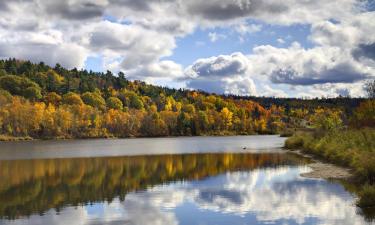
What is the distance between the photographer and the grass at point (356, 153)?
2430 centimetres

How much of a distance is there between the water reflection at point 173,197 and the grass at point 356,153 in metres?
1.28

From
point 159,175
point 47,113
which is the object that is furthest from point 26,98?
point 159,175

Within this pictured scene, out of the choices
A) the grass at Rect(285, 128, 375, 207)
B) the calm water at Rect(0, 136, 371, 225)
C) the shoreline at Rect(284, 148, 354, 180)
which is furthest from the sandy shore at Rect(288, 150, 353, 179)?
the calm water at Rect(0, 136, 371, 225)

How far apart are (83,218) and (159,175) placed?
1849 cm

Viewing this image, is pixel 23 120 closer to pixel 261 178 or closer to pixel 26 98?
pixel 26 98

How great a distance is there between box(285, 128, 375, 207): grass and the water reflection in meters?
1.28

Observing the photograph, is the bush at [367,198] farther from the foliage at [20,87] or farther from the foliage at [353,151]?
the foliage at [20,87]

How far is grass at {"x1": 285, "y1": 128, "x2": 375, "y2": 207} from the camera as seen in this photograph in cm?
2430

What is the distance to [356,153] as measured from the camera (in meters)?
39.5

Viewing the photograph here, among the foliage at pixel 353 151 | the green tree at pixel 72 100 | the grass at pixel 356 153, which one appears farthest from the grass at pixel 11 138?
the foliage at pixel 353 151

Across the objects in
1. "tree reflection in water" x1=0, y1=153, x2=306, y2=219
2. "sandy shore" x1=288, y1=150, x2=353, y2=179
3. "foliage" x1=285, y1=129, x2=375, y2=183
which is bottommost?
"tree reflection in water" x1=0, y1=153, x2=306, y2=219

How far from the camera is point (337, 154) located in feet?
150

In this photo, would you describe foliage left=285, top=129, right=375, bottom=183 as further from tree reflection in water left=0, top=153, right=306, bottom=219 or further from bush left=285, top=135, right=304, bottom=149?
bush left=285, top=135, right=304, bottom=149

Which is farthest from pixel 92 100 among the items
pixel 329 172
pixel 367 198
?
pixel 367 198
